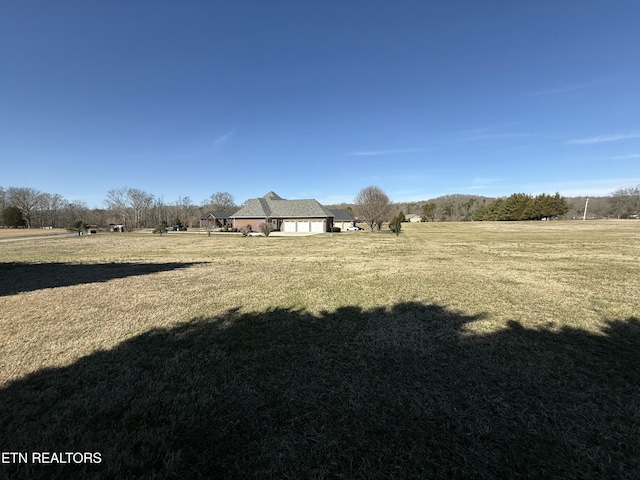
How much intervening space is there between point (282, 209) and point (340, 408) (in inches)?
1891

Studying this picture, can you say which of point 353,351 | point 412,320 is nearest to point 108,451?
point 353,351

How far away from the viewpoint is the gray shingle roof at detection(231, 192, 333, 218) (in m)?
48.4

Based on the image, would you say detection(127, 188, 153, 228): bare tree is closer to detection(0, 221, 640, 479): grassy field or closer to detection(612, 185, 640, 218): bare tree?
detection(0, 221, 640, 479): grassy field

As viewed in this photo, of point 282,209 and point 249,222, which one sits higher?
point 282,209

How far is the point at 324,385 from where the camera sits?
11.8 feet

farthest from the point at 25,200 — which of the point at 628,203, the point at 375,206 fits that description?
the point at 628,203

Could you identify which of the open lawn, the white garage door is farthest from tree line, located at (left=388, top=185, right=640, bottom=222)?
the open lawn

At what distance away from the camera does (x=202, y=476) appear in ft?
7.52

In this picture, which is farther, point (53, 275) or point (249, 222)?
point (249, 222)

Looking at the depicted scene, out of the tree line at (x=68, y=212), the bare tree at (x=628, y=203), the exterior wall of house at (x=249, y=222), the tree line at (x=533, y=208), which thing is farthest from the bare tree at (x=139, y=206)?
the bare tree at (x=628, y=203)

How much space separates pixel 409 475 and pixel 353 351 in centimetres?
224

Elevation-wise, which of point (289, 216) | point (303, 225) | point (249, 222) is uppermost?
point (289, 216)

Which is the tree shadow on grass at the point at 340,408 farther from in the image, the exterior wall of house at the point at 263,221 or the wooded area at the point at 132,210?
the wooded area at the point at 132,210

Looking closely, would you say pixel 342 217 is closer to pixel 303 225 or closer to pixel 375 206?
pixel 303 225
